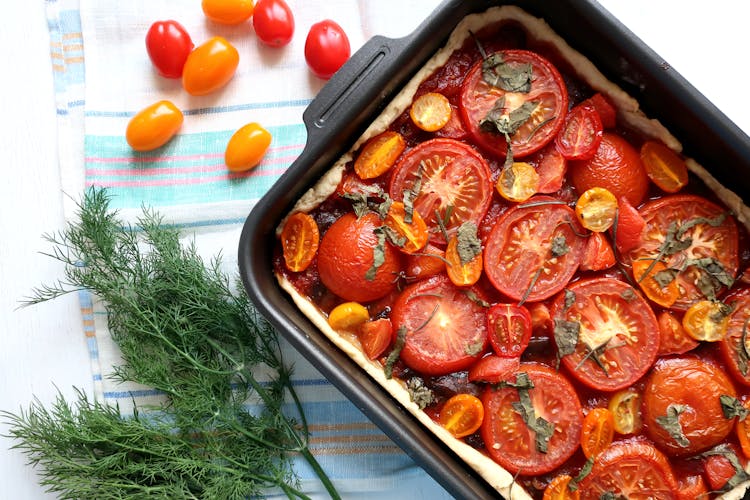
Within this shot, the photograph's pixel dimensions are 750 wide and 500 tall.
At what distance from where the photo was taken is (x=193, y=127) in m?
2.54

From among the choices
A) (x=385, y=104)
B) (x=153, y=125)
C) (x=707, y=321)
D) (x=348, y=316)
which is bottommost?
(x=153, y=125)

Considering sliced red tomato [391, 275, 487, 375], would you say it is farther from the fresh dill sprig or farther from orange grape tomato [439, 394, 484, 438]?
the fresh dill sprig

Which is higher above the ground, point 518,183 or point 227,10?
point 518,183

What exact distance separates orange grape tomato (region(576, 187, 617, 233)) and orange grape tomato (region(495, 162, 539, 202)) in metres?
0.15

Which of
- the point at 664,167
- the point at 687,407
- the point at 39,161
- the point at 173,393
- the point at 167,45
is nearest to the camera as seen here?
the point at 687,407

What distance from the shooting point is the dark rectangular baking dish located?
1.94 m

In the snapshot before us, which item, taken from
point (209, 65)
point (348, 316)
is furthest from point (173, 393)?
point (209, 65)

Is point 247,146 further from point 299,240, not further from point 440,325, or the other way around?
point 440,325

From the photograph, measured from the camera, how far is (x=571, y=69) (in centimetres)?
217

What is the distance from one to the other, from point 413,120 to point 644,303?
0.92 m

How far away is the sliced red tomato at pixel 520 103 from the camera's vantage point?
2080 mm

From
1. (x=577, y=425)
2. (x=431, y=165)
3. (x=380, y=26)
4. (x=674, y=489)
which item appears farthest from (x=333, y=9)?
(x=674, y=489)

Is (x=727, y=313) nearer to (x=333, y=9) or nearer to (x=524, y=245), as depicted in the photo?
(x=524, y=245)

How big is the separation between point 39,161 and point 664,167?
2300 mm
